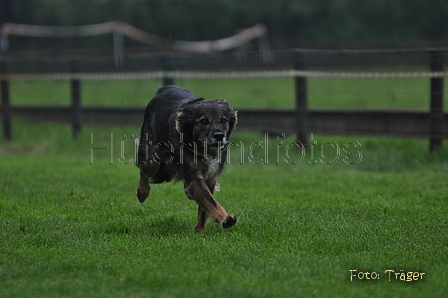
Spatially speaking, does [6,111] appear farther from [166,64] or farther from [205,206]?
[205,206]

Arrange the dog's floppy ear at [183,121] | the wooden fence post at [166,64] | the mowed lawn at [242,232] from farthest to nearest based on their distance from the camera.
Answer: the wooden fence post at [166,64] < the dog's floppy ear at [183,121] < the mowed lawn at [242,232]

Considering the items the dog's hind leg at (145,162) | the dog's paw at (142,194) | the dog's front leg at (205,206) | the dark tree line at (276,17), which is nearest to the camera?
the dog's front leg at (205,206)

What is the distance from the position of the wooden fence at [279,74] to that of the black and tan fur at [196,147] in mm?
4857

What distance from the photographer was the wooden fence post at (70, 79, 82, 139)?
556 inches

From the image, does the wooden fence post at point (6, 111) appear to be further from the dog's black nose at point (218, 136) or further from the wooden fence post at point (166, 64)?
the dog's black nose at point (218, 136)

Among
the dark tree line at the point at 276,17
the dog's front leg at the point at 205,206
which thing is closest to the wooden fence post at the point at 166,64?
the dog's front leg at the point at 205,206

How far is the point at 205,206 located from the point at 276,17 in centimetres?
3418

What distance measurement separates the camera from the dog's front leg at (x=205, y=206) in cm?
551

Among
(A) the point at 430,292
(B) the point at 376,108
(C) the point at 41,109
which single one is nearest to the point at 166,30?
(C) the point at 41,109

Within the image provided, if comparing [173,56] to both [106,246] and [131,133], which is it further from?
[106,246]

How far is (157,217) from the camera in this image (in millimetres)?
6344

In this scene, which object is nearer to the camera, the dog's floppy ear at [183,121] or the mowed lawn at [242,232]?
the mowed lawn at [242,232]

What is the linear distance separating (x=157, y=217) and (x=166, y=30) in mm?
33620

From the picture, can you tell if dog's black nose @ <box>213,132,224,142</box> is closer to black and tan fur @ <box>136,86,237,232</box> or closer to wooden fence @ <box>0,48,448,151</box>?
black and tan fur @ <box>136,86,237,232</box>
